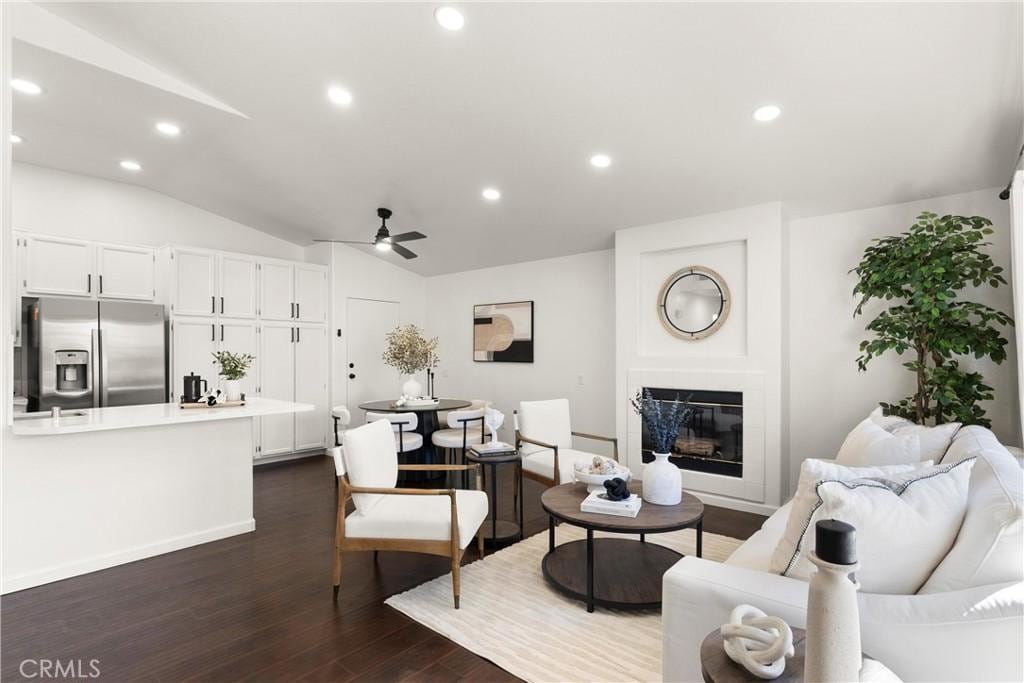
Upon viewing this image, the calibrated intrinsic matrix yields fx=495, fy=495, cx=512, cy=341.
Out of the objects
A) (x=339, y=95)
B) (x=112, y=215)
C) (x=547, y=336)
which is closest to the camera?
(x=339, y=95)

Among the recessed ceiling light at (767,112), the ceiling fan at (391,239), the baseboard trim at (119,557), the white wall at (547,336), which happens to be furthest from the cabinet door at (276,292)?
the recessed ceiling light at (767,112)

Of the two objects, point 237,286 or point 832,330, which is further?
point 237,286

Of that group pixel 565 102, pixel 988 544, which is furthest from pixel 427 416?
pixel 988 544

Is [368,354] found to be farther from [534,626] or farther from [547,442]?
[534,626]

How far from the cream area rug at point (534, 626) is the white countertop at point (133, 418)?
5.72 feet

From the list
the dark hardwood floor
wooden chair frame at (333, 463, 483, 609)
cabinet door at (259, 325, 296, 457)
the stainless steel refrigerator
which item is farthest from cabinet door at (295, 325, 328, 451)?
wooden chair frame at (333, 463, 483, 609)

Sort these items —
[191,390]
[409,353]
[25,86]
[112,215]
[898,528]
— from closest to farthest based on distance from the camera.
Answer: [898,528] → [25,86] → [191,390] → [112,215] → [409,353]

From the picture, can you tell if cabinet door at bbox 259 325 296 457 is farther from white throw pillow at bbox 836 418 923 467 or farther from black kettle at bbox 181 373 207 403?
white throw pillow at bbox 836 418 923 467

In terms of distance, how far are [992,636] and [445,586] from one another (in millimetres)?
2352

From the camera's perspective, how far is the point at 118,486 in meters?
3.17

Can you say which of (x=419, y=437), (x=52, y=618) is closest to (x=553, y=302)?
(x=419, y=437)

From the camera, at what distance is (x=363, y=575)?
9.87 feet

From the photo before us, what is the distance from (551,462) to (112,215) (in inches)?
209

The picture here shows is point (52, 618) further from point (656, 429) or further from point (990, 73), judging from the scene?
point (990, 73)
